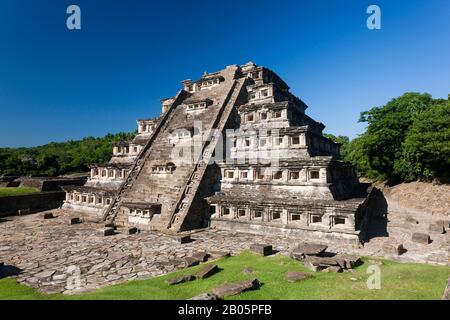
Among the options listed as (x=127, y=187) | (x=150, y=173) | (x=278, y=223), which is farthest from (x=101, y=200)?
(x=278, y=223)

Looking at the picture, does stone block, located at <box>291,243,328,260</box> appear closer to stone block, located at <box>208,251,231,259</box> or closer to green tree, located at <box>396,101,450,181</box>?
stone block, located at <box>208,251,231,259</box>

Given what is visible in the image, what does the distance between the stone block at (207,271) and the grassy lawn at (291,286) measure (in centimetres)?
25

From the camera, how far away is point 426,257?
12359 millimetres

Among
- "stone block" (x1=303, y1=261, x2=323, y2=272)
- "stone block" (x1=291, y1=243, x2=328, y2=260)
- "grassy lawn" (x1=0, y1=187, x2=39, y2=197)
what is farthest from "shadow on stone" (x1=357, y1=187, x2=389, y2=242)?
"grassy lawn" (x1=0, y1=187, x2=39, y2=197)

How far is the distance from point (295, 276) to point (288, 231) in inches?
279

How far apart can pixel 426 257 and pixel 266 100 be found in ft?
55.5

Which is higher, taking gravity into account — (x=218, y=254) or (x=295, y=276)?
(x=295, y=276)

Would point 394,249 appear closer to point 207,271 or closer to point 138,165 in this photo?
point 207,271

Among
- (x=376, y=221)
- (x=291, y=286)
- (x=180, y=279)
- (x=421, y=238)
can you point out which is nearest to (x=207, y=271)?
(x=180, y=279)

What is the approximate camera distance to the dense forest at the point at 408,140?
86.9 ft

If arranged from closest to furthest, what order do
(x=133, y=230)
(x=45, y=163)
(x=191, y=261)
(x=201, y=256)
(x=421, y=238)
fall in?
(x=191, y=261) < (x=201, y=256) < (x=421, y=238) < (x=133, y=230) < (x=45, y=163)

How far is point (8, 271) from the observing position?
1116cm

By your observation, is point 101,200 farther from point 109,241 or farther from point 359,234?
point 359,234
